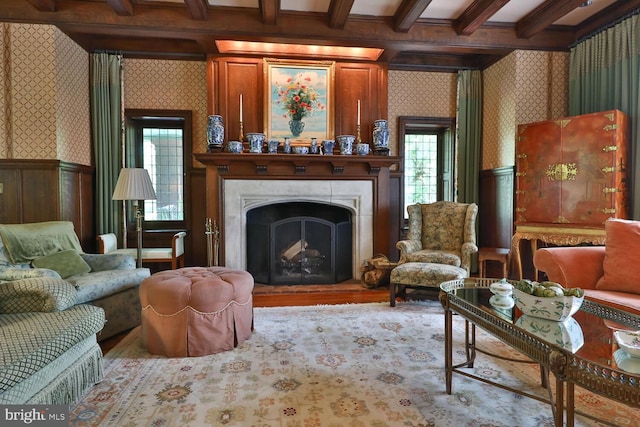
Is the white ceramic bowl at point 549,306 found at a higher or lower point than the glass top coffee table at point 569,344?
higher

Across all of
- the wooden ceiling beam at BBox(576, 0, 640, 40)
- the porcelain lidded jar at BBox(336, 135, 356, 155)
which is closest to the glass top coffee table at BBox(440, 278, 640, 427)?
the porcelain lidded jar at BBox(336, 135, 356, 155)

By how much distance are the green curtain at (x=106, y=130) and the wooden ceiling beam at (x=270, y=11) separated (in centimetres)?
215

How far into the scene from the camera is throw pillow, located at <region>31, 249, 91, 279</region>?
2973 mm

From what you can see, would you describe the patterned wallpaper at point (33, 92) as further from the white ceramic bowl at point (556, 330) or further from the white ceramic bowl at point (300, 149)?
the white ceramic bowl at point (556, 330)

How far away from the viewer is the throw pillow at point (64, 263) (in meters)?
2.97

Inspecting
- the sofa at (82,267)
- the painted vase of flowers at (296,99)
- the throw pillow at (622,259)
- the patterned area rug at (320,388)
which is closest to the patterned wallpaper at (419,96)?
the painted vase of flowers at (296,99)

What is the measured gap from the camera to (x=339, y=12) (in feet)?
13.2

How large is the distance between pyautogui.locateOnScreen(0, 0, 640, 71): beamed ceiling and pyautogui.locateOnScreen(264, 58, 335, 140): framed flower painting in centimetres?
34

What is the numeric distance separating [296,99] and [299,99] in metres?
0.04

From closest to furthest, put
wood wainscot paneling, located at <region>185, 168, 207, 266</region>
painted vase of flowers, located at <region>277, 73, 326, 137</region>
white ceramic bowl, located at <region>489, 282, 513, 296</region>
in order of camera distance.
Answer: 1. white ceramic bowl, located at <region>489, 282, 513, 296</region>
2. painted vase of flowers, located at <region>277, 73, 326, 137</region>
3. wood wainscot paneling, located at <region>185, 168, 207, 266</region>

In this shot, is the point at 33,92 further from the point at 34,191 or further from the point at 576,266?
the point at 576,266

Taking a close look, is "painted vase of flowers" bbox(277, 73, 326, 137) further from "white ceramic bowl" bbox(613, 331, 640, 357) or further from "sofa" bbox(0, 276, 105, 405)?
"white ceramic bowl" bbox(613, 331, 640, 357)

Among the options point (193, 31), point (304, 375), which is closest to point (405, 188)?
point (193, 31)

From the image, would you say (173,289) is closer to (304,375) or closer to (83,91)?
(304,375)
